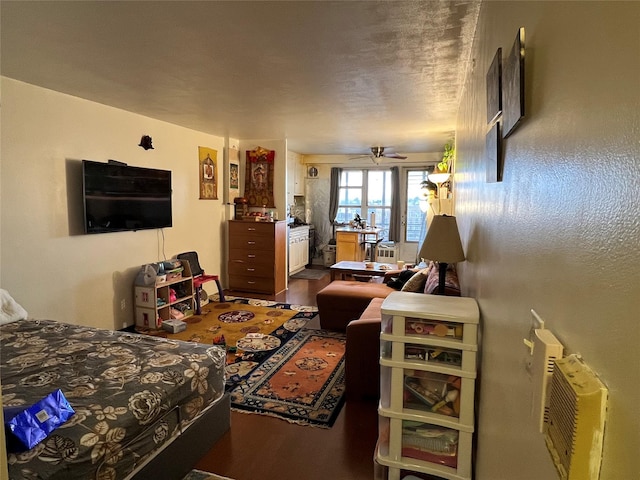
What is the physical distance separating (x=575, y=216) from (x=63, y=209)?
157 inches

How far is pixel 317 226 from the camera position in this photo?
843cm

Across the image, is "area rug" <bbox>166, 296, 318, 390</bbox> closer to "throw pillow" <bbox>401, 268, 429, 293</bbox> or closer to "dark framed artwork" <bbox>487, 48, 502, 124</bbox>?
"throw pillow" <bbox>401, 268, 429, 293</bbox>

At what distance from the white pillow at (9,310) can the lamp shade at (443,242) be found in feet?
9.97

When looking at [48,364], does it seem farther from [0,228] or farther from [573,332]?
[573,332]

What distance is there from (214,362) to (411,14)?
2.27m

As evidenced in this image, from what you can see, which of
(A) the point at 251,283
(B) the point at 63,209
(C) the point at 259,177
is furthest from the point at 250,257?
(B) the point at 63,209

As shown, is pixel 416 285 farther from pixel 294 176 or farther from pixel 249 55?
pixel 294 176

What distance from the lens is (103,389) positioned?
1938mm

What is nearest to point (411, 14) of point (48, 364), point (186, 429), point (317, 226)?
point (186, 429)

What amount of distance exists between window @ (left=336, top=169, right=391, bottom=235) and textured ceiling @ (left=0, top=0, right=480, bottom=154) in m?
3.83

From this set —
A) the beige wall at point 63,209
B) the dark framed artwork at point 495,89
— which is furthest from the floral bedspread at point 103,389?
the dark framed artwork at point 495,89

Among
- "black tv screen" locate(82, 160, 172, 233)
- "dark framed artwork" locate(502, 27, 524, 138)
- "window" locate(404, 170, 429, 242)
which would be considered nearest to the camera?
"dark framed artwork" locate(502, 27, 524, 138)

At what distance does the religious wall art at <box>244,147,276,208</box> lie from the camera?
6070 millimetres

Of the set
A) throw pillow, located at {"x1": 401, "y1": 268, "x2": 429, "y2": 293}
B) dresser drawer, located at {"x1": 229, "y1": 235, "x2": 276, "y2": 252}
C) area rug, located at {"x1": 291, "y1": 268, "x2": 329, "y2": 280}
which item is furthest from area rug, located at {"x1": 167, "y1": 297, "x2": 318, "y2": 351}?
area rug, located at {"x1": 291, "y1": 268, "x2": 329, "y2": 280}
